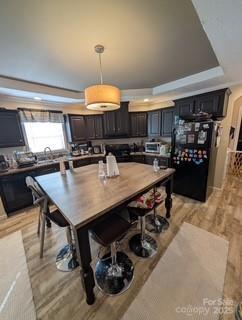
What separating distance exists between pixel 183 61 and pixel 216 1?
1255mm

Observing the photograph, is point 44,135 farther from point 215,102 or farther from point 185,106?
point 215,102

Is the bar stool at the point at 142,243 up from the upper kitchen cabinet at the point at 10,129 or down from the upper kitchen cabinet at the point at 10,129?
down

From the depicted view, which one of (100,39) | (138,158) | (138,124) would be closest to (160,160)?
(138,158)

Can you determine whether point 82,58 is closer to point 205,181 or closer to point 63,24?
point 63,24

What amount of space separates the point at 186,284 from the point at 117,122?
3.83m

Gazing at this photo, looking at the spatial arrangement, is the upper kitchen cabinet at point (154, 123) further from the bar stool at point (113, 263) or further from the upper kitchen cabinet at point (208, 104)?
the bar stool at point (113, 263)

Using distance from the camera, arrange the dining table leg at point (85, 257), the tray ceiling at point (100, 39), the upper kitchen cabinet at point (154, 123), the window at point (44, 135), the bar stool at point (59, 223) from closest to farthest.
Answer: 1. the dining table leg at point (85, 257)
2. the tray ceiling at point (100, 39)
3. the bar stool at point (59, 223)
4. the window at point (44, 135)
5. the upper kitchen cabinet at point (154, 123)

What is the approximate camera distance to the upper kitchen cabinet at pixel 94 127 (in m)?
4.32

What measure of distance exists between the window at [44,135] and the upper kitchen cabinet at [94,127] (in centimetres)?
80

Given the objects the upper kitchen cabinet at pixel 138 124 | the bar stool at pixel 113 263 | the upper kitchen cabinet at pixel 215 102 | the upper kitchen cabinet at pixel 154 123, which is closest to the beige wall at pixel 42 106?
the upper kitchen cabinet at pixel 138 124

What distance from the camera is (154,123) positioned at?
412 cm

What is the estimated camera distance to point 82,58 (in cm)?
195

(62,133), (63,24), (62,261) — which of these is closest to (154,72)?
(63,24)

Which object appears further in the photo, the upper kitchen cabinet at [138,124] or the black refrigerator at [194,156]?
the upper kitchen cabinet at [138,124]
